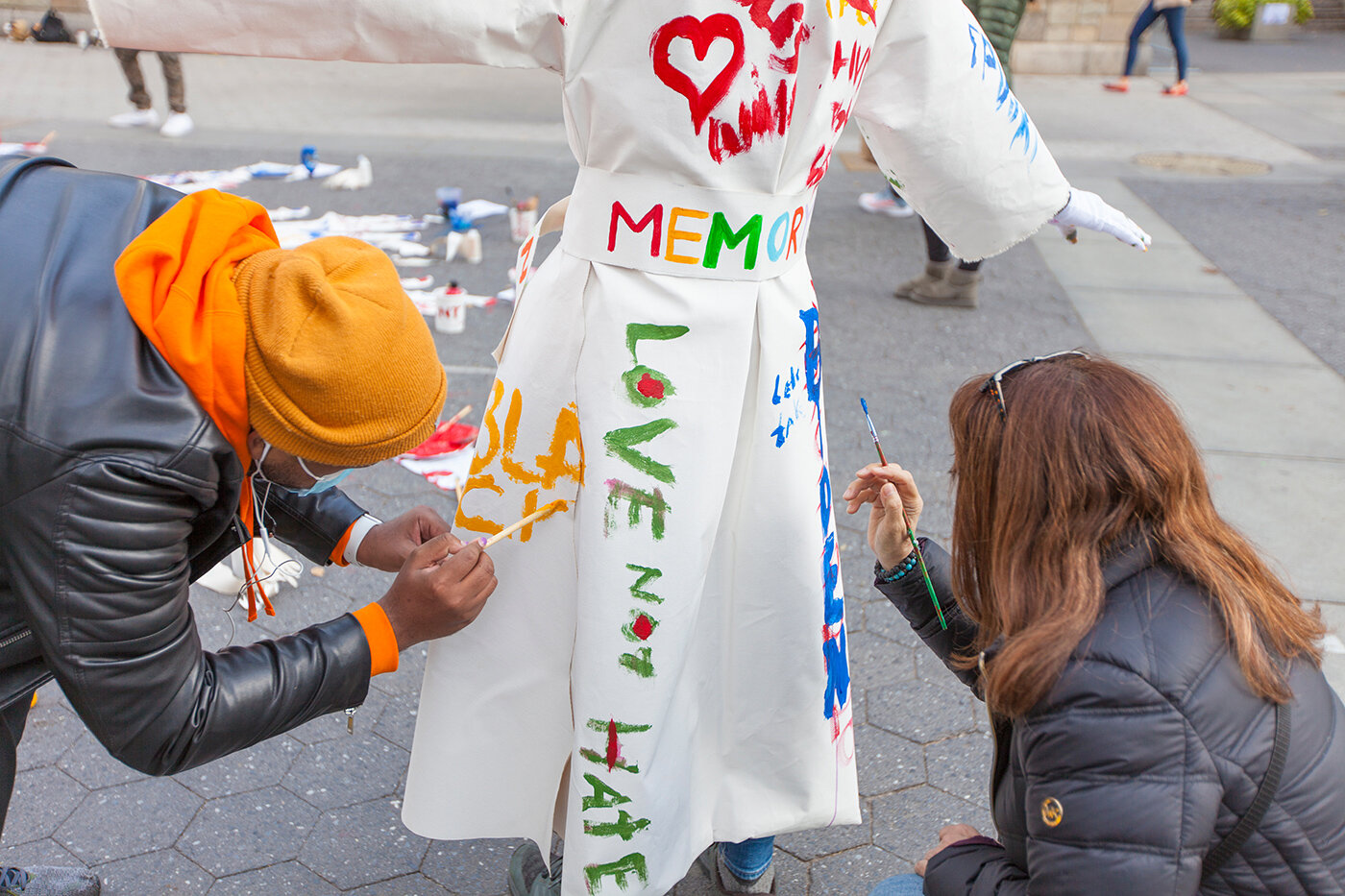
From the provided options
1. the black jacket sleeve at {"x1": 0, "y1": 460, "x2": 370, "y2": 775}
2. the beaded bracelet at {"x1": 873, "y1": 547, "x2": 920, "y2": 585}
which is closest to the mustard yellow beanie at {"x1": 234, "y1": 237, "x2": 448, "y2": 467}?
the black jacket sleeve at {"x1": 0, "y1": 460, "x2": 370, "y2": 775}

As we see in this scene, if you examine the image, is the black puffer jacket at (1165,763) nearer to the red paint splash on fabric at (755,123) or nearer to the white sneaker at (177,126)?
the red paint splash on fabric at (755,123)

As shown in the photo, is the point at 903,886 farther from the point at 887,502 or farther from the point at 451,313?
the point at 451,313

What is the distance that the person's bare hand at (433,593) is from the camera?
4.65 ft

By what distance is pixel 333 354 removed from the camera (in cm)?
115

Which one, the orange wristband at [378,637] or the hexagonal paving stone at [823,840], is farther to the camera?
the hexagonal paving stone at [823,840]

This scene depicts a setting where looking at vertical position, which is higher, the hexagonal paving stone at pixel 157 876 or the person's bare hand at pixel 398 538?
the person's bare hand at pixel 398 538

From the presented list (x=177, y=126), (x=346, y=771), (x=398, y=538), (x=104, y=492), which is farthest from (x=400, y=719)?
(x=177, y=126)

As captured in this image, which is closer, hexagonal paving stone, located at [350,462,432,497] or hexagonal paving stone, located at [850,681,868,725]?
hexagonal paving stone, located at [850,681,868,725]

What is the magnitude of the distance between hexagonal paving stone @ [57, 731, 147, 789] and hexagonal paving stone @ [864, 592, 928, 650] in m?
1.66

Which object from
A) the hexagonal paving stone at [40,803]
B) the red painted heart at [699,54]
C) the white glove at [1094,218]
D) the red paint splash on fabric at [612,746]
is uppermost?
the red painted heart at [699,54]

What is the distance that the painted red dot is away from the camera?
1478 mm

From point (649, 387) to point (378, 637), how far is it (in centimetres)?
47

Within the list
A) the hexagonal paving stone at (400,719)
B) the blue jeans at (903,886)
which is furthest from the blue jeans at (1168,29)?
the blue jeans at (903,886)

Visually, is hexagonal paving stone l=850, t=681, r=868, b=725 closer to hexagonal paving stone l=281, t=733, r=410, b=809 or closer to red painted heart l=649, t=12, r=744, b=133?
hexagonal paving stone l=281, t=733, r=410, b=809
